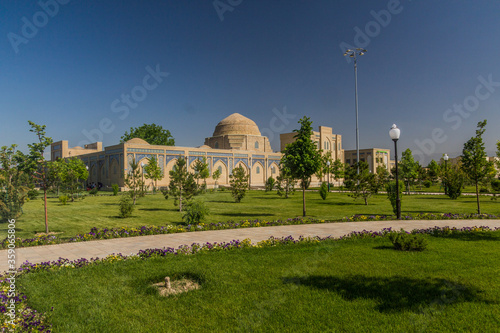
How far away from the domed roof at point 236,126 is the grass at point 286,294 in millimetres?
52625

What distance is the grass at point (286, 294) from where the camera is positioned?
380 cm

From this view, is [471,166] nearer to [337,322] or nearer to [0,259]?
[337,322]

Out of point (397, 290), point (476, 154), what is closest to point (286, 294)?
point (397, 290)

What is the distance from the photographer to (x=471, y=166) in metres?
13.9

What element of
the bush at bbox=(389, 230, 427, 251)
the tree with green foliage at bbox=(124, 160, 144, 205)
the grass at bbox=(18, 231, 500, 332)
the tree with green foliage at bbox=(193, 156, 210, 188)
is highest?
the tree with green foliage at bbox=(193, 156, 210, 188)

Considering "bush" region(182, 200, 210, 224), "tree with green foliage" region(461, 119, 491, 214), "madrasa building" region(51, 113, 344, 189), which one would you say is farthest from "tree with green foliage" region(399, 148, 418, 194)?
"bush" region(182, 200, 210, 224)

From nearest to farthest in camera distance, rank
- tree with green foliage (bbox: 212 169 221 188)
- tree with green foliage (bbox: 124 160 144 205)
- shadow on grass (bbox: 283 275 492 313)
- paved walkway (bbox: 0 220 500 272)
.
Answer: shadow on grass (bbox: 283 275 492 313) → paved walkway (bbox: 0 220 500 272) → tree with green foliage (bbox: 124 160 144 205) → tree with green foliage (bbox: 212 169 221 188)

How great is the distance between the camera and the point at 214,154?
47.8 m

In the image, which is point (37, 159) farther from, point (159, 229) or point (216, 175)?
point (216, 175)

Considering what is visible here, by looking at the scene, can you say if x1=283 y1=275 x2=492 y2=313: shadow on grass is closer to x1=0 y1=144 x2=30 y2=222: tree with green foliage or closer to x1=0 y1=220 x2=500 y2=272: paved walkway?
x1=0 y1=220 x2=500 y2=272: paved walkway

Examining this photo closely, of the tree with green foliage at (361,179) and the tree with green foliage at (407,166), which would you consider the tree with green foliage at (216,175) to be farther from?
the tree with green foliage at (361,179)

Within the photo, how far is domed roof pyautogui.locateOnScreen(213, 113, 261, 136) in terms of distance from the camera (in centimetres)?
5903

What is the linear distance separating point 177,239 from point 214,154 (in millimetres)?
39058

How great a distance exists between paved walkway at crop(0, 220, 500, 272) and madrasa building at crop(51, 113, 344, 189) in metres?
23.1
